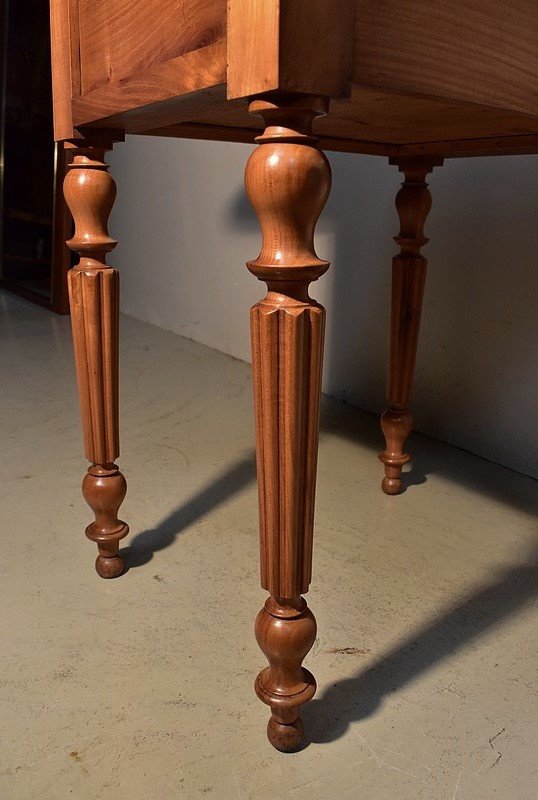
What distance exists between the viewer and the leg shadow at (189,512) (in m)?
0.93

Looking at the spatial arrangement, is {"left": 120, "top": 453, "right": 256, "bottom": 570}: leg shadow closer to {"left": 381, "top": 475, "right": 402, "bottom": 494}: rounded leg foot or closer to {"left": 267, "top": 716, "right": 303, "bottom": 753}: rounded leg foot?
{"left": 381, "top": 475, "right": 402, "bottom": 494}: rounded leg foot

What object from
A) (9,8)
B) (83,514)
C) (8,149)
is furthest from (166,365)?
(9,8)

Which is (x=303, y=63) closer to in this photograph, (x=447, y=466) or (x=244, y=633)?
(x=244, y=633)

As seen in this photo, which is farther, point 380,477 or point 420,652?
point 380,477

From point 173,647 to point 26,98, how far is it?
2560 millimetres

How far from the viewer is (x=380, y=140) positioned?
0.93 m

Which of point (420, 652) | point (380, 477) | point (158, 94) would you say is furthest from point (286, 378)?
point (380, 477)

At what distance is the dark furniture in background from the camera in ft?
8.23

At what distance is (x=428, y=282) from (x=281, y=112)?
37.5 inches

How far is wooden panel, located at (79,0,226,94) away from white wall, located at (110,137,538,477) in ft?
2.47

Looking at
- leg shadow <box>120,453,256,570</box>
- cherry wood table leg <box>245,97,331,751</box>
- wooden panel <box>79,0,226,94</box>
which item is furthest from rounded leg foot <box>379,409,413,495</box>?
wooden panel <box>79,0,226,94</box>

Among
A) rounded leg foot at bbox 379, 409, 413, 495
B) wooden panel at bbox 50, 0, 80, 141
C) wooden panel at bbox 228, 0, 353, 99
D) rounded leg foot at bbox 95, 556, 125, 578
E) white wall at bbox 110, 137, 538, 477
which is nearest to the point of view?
wooden panel at bbox 228, 0, 353, 99

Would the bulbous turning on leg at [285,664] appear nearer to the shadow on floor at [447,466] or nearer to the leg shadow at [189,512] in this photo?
the leg shadow at [189,512]

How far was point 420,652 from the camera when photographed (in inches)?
29.1
